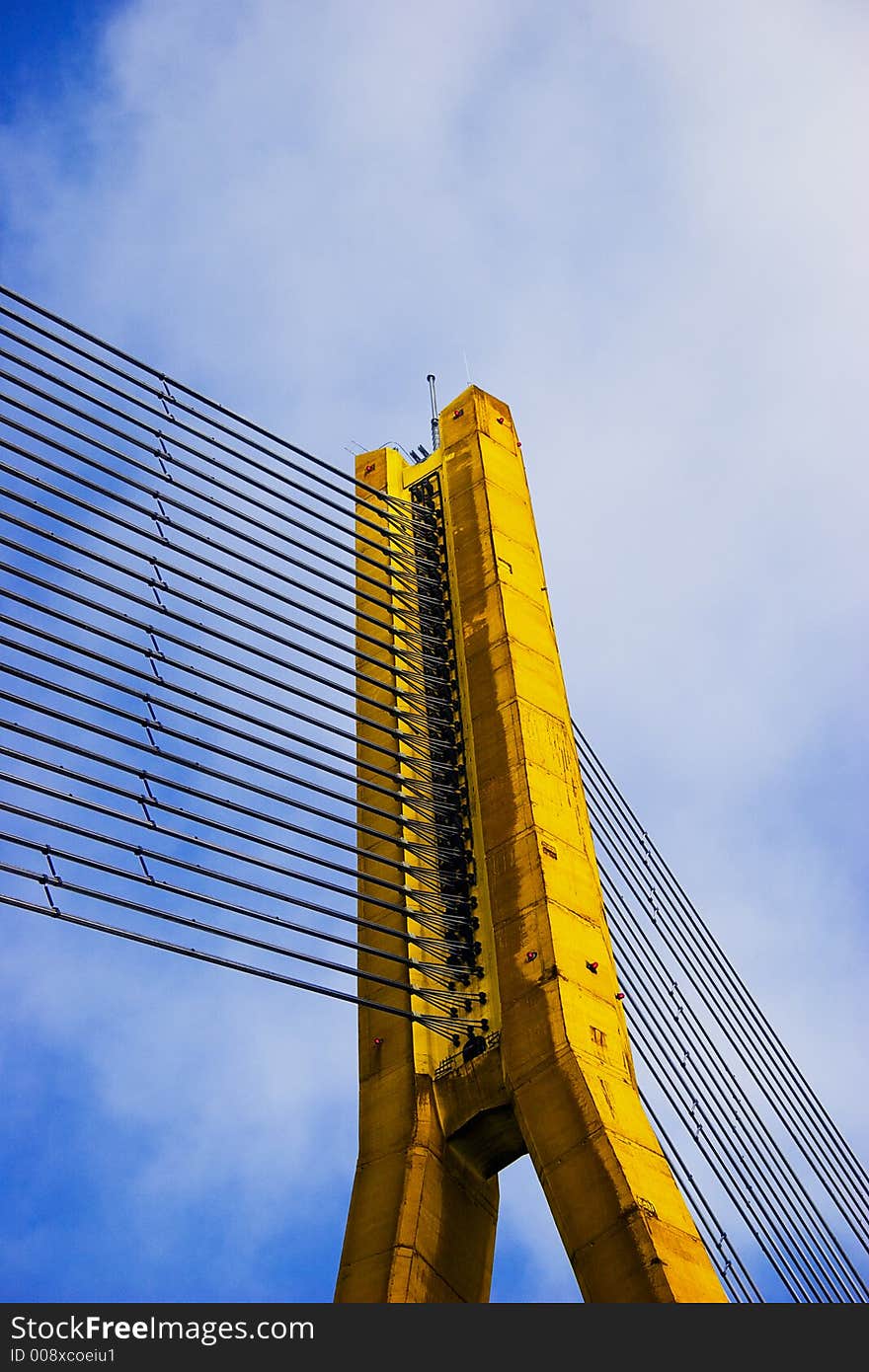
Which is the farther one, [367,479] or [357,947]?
[367,479]

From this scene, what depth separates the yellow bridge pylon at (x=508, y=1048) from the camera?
65.1 ft

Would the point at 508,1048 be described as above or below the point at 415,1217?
above

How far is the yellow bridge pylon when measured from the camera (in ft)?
65.1

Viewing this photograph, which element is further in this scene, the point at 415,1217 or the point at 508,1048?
the point at 508,1048

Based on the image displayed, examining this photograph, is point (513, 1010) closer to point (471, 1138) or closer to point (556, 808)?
point (471, 1138)

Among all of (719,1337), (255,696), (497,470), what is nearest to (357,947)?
(255,696)

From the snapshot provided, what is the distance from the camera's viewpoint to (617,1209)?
19.5m

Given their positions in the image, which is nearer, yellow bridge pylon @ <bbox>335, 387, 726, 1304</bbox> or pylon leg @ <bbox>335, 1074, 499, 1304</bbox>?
yellow bridge pylon @ <bbox>335, 387, 726, 1304</bbox>

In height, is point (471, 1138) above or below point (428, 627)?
below

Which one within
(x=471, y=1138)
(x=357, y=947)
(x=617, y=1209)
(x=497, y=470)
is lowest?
(x=617, y=1209)

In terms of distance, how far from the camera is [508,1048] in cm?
2206

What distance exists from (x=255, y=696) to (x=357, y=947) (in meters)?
3.69

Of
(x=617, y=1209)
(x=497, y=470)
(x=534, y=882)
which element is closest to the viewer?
(x=617, y=1209)

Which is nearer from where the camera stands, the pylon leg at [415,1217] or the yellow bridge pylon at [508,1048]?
the yellow bridge pylon at [508,1048]
